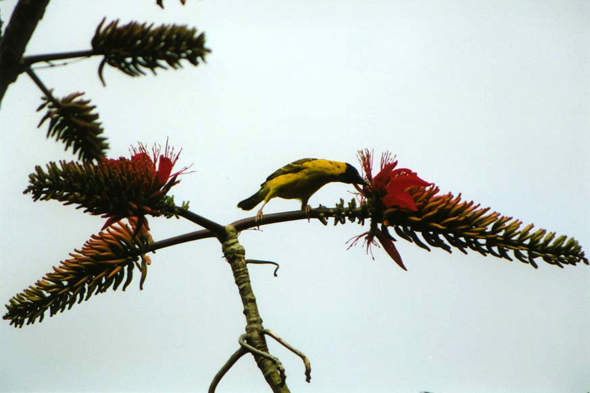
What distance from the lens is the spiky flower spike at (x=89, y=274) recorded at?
786 millimetres

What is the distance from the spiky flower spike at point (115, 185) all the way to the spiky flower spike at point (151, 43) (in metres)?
0.17

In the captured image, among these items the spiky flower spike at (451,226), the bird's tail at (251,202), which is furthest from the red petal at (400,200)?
the bird's tail at (251,202)

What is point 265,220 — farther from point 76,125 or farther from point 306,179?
point 306,179

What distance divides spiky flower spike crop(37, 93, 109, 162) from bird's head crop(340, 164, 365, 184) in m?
0.40

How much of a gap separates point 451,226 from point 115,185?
1.49 ft

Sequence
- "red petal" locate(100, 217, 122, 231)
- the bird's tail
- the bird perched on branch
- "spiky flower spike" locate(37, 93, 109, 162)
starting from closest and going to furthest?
"spiky flower spike" locate(37, 93, 109, 162), "red petal" locate(100, 217, 122, 231), the bird perched on branch, the bird's tail

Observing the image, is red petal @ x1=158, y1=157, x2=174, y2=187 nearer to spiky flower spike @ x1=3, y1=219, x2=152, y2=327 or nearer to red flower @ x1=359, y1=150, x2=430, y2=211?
spiky flower spike @ x1=3, y1=219, x2=152, y2=327

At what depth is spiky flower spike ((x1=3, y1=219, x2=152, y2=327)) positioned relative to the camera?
30.9 inches

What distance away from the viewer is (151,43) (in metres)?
0.58

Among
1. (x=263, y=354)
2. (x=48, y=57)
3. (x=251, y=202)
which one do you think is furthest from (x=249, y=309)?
(x=251, y=202)

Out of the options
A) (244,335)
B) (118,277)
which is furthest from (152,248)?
(244,335)

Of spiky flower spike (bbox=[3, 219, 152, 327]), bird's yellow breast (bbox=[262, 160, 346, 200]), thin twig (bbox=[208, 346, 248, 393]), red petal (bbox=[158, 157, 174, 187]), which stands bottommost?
thin twig (bbox=[208, 346, 248, 393])

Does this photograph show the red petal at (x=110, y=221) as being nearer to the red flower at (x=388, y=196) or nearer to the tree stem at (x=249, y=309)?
the tree stem at (x=249, y=309)

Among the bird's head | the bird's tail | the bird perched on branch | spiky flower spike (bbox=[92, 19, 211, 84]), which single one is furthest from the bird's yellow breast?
spiky flower spike (bbox=[92, 19, 211, 84])
